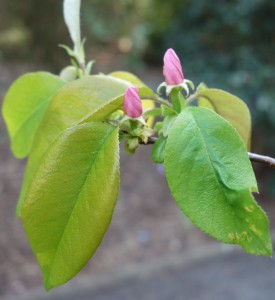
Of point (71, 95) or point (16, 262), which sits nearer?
point (71, 95)

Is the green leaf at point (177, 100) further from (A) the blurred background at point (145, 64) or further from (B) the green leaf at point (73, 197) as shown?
(A) the blurred background at point (145, 64)

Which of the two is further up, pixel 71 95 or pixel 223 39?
pixel 71 95

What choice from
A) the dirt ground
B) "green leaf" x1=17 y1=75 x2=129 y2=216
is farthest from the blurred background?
"green leaf" x1=17 y1=75 x2=129 y2=216

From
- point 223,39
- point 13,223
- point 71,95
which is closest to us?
point 71,95

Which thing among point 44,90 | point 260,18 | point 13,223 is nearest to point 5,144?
point 13,223

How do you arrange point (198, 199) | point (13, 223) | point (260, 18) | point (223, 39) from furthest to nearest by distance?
point (223, 39) → point (260, 18) → point (13, 223) → point (198, 199)

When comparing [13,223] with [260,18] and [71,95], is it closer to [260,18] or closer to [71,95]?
[260,18]

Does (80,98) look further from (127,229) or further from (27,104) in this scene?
(127,229)
